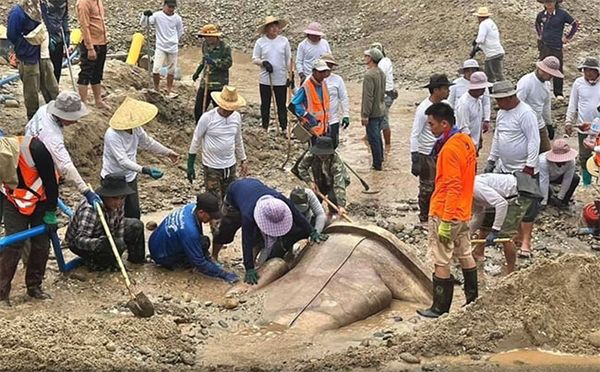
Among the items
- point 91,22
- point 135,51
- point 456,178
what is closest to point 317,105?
point 91,22

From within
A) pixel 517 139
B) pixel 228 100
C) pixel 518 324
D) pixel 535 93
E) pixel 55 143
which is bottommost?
pixel 518 324

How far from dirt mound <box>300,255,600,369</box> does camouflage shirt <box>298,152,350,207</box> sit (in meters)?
2.80

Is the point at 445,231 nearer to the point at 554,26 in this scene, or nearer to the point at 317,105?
the point at 317,105

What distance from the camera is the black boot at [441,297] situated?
287 inches

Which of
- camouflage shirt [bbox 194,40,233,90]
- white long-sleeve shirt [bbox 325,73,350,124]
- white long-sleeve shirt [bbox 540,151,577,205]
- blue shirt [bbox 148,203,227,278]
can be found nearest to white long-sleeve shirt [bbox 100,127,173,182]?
blue shirt [bbox 148,203,227,278]

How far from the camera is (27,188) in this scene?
7.44 m

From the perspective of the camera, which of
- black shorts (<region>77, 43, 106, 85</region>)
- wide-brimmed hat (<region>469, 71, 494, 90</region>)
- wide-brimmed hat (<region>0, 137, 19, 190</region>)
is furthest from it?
black shorts (<region>77, 43, 106, 85</region>)

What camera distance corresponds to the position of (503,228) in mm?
8664

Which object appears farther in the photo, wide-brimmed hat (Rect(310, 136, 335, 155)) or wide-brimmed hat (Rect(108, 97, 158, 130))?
wide-brimmed hat (Rect(310, 136, 335, 155))

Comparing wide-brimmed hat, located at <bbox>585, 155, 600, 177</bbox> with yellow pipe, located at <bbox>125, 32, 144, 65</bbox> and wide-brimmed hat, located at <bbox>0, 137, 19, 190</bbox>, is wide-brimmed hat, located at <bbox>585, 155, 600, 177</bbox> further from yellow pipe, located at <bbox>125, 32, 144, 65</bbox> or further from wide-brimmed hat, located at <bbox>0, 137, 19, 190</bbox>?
yellow pipe, located at <bbox>125, 32, 144, 65</bbox>

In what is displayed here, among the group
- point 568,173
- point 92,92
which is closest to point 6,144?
point 92,92

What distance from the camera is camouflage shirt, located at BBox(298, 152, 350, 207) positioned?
31.5ft

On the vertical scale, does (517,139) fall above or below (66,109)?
below

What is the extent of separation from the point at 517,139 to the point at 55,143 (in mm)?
4493
